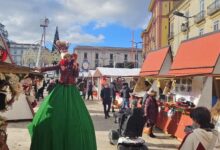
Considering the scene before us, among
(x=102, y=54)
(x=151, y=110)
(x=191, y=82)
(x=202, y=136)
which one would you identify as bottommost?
(x=151, y=110)

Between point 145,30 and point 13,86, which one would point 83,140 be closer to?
point 13,86

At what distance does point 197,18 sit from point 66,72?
3550 cm

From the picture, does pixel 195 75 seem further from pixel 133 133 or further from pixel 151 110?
pixel 133 133

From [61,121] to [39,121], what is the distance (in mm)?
295

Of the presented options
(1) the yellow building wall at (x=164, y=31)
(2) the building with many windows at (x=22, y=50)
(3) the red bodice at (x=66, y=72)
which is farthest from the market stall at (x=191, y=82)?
(1) the yellow building wall at (x=164, y=31)

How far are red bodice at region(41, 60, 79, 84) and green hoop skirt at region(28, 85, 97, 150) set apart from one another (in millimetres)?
115

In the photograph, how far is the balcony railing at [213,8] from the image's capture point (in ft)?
112

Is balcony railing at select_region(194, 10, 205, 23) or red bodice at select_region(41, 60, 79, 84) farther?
balcony railing at select_region(194, 10, 205, 23)

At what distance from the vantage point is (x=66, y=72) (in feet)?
18.4

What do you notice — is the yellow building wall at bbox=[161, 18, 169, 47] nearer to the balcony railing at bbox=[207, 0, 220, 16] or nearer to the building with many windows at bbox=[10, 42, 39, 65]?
the balcony railing at bbox=[207, 0, 220, 16]

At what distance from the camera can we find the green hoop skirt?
16.8ft

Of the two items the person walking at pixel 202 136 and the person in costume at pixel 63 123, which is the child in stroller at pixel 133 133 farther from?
the person walking at pixel 202 136

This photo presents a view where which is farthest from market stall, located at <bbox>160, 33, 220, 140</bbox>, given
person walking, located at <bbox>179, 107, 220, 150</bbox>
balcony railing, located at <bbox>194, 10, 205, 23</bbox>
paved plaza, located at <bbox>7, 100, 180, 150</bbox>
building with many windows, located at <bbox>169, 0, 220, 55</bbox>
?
balcony railing, located at <bbox>194, 10, 205, 23</bbox>

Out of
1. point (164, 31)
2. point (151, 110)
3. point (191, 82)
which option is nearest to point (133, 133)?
point (151, 110)
